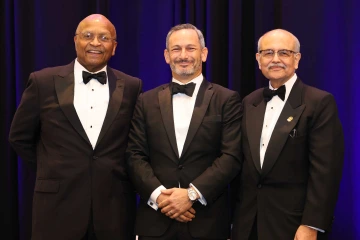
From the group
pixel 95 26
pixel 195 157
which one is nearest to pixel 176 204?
pixel 195 157

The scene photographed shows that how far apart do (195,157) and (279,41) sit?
33.6 inches

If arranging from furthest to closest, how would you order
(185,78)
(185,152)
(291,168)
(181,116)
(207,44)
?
(207,44)
(185,78)
(181,116)
(185,152)
(291,168)

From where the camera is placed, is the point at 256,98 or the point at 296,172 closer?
the point at 296,172

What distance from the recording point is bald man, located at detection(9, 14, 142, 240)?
2992 mm

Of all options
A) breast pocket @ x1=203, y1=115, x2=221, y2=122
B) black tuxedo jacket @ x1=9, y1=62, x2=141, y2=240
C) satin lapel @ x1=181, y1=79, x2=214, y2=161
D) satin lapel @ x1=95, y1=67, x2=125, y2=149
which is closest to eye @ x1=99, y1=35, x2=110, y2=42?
satin lapel @ x1=95, y1=67, x2=125, y2=149

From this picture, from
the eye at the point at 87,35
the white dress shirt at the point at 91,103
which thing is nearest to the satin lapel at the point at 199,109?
the white dress shirt at the point at 91,103

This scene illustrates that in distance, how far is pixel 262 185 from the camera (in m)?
2.84

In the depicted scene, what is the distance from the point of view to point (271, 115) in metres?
2.95

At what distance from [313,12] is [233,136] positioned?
1.54m

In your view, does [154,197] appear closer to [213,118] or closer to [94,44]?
[213,118]

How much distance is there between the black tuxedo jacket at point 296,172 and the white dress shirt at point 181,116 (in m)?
0.34

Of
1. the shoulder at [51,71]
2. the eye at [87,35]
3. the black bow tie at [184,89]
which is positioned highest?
the eye at [87,35]

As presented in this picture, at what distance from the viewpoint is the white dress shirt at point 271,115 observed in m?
2.90

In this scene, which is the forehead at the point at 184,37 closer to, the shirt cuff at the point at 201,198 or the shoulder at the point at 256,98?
the shoulder at the point at 256,98
